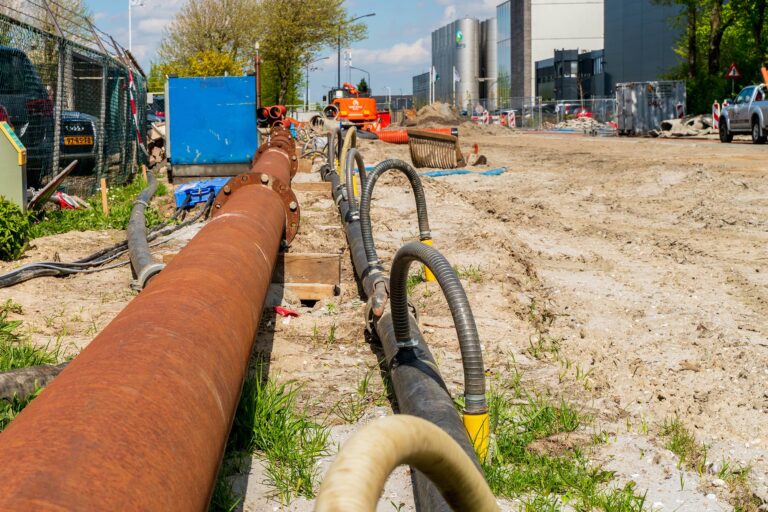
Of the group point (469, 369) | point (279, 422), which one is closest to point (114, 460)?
point (469, 369)

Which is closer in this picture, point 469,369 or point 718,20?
point 469,369

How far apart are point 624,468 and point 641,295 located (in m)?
3.55

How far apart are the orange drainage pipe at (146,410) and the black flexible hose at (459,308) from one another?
2.24 feet

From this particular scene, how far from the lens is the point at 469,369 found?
3625 millimetres

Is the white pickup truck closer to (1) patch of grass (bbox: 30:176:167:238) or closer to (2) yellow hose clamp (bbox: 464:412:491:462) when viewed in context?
(1) patch of grass (bbox: 30:176:167:238)

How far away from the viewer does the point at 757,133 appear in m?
26.8

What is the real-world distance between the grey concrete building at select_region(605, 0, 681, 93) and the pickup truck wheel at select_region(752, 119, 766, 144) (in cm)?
3460

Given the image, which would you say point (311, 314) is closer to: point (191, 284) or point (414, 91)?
point (191, 284)

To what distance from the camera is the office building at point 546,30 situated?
8238 cm

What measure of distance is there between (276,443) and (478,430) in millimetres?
938

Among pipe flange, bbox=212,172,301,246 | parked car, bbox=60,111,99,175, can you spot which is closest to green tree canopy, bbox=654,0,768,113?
parked car, bbox=60,111,99,175

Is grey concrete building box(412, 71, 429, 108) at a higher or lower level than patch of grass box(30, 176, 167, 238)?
higher

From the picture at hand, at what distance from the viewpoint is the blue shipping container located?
53.1ft

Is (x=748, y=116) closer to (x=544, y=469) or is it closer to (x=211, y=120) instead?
(x=211, y=120)
